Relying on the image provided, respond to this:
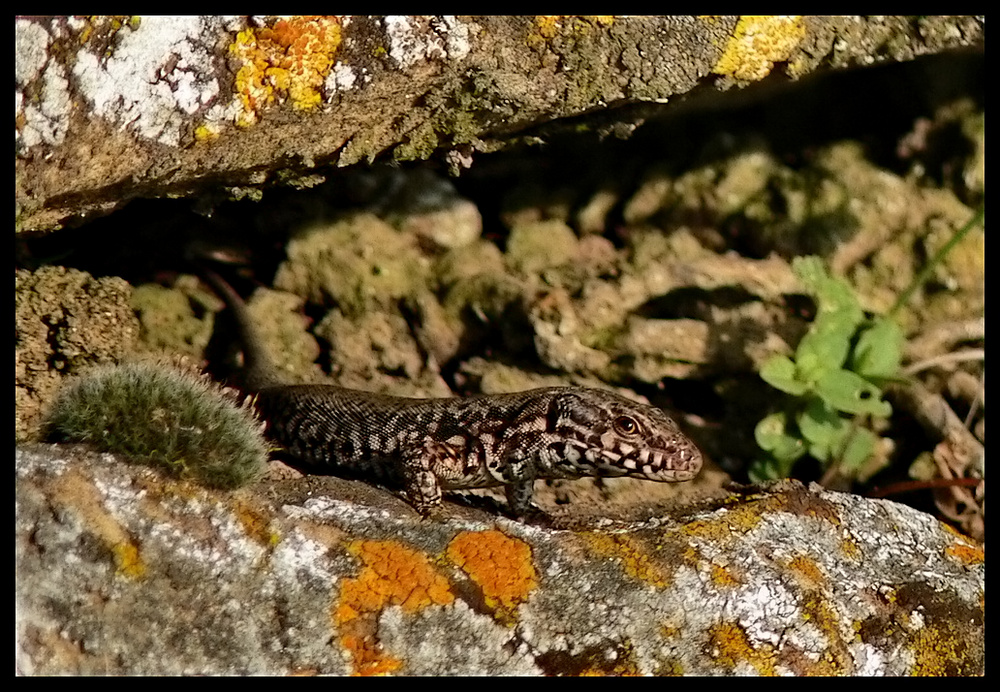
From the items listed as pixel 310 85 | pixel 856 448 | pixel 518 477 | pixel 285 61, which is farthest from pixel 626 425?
pixel 285 61

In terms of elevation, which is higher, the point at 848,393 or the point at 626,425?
the point at 848,393

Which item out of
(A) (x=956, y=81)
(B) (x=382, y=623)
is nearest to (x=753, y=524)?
(B) (x=382, y=623)

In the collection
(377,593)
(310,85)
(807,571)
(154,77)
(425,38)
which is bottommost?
(377,593)

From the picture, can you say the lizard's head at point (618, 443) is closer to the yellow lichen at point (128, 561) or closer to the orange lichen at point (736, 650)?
the orange lichen at point (736, 650)

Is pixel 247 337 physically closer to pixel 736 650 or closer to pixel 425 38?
pixel 425 38

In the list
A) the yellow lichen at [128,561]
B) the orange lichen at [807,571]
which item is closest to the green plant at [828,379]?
the orange lichen at [807,571]

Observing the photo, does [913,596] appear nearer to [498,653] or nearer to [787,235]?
[498,653]
